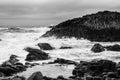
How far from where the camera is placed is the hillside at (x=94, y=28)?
39103mm

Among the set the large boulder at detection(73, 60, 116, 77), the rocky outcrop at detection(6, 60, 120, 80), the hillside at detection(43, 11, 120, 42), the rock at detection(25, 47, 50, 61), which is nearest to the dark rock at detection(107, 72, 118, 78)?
the rocky outcrop at detection(6, 60, 120, 80)

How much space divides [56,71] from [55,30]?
25.3 meters

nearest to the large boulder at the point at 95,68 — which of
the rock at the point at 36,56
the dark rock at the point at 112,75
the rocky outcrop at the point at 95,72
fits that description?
the rocky outcrop at the point at 95,72

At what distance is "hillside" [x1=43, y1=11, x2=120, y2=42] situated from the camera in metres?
39.1

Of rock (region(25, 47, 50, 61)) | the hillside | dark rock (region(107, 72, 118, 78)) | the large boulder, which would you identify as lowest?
dark rock (region(107, 72, 118, 78))

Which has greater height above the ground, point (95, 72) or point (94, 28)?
point (94, 28)

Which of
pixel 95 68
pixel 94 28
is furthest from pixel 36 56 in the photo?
pixel 94 28

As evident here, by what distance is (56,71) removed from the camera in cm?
1884

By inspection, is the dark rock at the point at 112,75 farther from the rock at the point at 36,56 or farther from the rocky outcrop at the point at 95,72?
the rock at the point at 36,56

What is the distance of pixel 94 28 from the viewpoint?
41281 millimetres

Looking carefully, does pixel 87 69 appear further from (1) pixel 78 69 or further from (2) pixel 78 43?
(2) pixel 78 43

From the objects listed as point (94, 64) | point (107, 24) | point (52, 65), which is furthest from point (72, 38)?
point (94, 64)

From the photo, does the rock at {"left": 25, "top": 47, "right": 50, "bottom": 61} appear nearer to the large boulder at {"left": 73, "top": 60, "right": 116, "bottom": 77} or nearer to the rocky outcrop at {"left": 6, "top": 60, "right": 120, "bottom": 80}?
the rocky outcrop at {"left": 6, "top": 60, "right": 120, "bottom": 80}

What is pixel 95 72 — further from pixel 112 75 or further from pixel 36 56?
pixel 36 56
